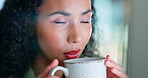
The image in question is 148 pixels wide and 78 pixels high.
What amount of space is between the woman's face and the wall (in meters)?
0.16

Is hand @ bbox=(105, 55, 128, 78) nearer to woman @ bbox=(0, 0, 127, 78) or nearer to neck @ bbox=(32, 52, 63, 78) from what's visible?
woman @ bbox=(0, 0, 127, 78)

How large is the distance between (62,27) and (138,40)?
0.26 metres

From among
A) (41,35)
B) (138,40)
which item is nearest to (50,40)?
(41,35)

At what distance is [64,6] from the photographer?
0.53m

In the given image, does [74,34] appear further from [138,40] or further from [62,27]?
[138,40]

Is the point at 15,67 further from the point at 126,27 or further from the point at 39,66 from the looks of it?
the point at 126,27

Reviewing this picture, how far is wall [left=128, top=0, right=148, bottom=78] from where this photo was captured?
0.65 metres

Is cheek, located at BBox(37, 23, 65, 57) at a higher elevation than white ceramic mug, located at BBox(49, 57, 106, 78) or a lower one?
higher

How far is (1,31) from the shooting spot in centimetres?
49

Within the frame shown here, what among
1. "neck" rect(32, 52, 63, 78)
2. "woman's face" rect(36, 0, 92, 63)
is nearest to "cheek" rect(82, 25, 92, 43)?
"woman's face" rect(36, 0, 92, 63)

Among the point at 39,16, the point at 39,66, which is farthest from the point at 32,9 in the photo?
the point at 39,66

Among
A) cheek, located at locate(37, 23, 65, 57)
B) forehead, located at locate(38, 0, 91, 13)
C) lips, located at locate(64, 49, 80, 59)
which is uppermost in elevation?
forehead, located at locate(38, 0, 91, 13)

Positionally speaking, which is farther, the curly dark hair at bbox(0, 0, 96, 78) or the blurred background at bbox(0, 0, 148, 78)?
the blurred background at bbox(0, 0, 148, 78)

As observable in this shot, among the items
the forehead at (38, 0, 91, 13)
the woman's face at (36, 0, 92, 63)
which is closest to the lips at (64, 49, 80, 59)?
the woman's face at (36, 0, 92, 63)
